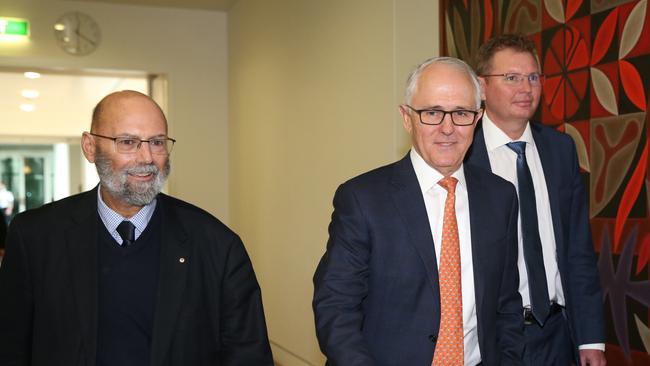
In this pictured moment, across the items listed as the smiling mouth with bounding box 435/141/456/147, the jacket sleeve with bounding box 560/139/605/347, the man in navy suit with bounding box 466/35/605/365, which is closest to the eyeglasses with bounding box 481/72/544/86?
the man in navy suit with bounding box 466/35/605/365

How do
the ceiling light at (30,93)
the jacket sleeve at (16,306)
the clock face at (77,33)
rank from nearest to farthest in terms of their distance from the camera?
the jacket sleeve at (16,306), the clock face at (77,33), the ceiling light at (30,93)

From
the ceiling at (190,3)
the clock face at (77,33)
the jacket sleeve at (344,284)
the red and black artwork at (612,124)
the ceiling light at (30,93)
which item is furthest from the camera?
the ceiling light at (30,93)

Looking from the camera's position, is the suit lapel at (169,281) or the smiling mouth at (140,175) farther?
the smiling mouth at (140,175)

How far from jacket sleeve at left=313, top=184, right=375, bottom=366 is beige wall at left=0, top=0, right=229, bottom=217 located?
19.1ft

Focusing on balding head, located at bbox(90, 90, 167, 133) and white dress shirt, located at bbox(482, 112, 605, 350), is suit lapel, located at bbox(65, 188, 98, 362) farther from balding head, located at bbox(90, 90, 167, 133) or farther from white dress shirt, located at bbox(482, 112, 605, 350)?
white dress shirt, located at bbox(482, 112, 605, 350)

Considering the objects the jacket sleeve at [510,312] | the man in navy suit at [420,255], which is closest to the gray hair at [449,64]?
the man in navy suit at [420,255]

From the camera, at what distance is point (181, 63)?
7.64 m

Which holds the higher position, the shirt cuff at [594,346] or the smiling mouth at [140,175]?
the smiling mouth at [140,175]

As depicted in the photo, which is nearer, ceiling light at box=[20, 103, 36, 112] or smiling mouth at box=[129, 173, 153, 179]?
smiling mouth at box=[129, 173, 153, 179]

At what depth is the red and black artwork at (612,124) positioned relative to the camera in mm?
2973

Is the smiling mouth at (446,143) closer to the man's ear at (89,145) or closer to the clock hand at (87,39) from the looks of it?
the man's ear at (89,145)

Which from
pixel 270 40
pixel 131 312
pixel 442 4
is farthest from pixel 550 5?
pixel 270 40

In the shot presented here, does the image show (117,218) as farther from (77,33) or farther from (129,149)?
(77,33)

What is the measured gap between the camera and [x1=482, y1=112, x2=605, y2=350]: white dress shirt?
8.73 ft
